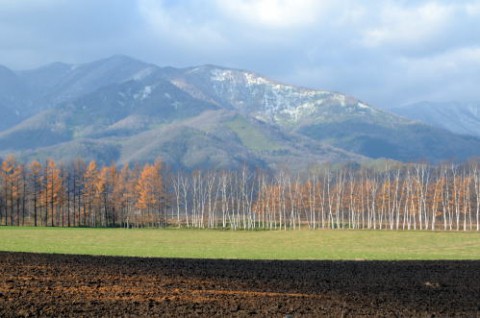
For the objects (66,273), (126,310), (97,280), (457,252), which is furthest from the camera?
(457,252)

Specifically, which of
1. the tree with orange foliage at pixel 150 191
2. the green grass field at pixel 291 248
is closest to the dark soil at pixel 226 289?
the green grass field at pixel 291 248

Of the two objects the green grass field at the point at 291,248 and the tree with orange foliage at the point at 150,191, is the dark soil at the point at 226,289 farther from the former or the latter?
the tree with orange foliage at the point at 150,191

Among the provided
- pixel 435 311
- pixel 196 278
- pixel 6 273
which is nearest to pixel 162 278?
pixel 196 278

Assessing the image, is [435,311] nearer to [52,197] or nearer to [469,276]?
[469,276]

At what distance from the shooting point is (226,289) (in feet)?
112

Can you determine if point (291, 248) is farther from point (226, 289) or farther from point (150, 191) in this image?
point (150, 191)

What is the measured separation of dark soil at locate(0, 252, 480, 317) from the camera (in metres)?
27.8

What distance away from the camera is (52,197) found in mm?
148375

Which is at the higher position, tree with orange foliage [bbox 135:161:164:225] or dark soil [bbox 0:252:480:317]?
tree with orange foliage [bbox 135:161:164:225]

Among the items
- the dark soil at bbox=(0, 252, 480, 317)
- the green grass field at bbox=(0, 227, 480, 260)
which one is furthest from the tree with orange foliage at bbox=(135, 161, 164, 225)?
the dark soil at bbox=(0, 252, 480, 317)

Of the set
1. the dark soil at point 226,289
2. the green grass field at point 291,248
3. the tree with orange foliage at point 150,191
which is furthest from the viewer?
the tree with orange foliage at point 150,191

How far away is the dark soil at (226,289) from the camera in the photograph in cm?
2777

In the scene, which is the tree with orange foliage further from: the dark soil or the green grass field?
the dark soil

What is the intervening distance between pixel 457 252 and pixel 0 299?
54700mm
